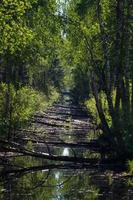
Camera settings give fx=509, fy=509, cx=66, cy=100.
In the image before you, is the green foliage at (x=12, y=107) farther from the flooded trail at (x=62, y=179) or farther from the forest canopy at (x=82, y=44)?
the flooded trail at (x=62, y=179)

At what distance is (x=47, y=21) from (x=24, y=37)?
8788 mm

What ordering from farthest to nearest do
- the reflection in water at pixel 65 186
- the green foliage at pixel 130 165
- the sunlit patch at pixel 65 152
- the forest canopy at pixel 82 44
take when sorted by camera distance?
the sunlit patch at pixel 65 152 < the forest canopy at pixel 82 44 < the green foliage at pixel 130 165 < the reflection in water at pixel 65 186

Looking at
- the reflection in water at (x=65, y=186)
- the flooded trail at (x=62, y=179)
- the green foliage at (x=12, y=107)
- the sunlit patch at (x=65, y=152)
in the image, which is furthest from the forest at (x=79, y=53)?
the reflection in water at (x=65, y=186)

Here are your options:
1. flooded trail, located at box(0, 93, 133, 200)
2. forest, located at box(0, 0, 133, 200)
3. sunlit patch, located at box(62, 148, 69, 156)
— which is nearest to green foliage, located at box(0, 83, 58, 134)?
forest, located at box(0, 0, 133, 200)

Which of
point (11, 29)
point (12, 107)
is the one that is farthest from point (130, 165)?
point (12, 107)

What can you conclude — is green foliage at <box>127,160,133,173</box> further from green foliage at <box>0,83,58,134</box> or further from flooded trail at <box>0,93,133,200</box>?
green foliage at <box>0,83,58,134</box>

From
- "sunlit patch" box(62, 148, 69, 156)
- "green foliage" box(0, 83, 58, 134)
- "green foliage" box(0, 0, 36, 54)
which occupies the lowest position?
"sunlit patch" box(62, 148, 69, 156)

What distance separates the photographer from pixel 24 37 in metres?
23.2

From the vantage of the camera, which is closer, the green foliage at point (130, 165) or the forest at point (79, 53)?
the green foliage at point (130, 165)

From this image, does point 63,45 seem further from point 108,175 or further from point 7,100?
point 108,175

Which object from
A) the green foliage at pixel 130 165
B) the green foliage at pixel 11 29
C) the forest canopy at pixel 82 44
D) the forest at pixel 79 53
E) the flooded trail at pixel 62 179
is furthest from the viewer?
the forest canopy at pixel 82 44

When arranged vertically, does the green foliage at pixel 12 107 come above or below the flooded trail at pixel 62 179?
above

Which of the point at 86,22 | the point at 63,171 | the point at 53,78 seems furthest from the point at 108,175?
the point at 53,78

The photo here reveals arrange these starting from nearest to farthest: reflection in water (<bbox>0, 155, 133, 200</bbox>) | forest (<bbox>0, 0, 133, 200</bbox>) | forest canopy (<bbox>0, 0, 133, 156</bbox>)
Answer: reflection in water (<bbox>0, 155, 133, 200</bbox>), forest (<bbox>0, 0, 133, 200</bbox>), forest canopy (<bbox>0, 0, 133, 156</bbox>)
